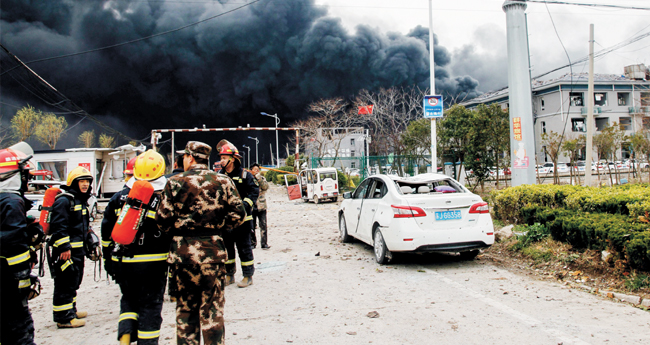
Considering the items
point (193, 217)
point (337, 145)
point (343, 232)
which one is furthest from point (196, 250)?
point (337, 145)

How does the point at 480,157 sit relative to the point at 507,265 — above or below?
above

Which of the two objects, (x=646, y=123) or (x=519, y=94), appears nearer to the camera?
(x=519, y=94)

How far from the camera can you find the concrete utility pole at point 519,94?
1107 centimetres

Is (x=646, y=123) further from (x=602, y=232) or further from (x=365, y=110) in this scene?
(x=602, y=232)

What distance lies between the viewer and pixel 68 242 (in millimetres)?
3988

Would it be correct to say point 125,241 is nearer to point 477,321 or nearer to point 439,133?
point 477,321

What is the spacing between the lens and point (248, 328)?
13.2 ft

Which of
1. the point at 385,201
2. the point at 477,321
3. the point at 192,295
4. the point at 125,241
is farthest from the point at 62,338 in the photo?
the point at 385,201

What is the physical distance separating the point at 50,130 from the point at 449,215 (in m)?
41.3

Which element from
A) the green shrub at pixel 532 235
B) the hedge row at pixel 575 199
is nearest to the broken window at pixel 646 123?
the hedge row at pixel 575 199

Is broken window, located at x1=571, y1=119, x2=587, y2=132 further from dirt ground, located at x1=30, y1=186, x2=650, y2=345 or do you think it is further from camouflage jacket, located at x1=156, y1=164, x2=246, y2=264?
camouflage jacket, located at x1=156, y1=164, x2=246, y2=264

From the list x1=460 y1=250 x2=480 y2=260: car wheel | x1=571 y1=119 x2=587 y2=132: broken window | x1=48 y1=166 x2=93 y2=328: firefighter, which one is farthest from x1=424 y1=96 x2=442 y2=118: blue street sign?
x1=571 y1=119 x2=587 y2=132: broken window

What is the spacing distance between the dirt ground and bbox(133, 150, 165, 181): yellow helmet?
166cm

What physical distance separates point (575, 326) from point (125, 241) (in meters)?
4.22
